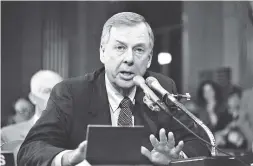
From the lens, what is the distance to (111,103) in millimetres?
2645

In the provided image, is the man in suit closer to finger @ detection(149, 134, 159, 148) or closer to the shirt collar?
the shirt collar

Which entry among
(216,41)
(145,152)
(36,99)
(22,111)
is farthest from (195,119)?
(216,41)

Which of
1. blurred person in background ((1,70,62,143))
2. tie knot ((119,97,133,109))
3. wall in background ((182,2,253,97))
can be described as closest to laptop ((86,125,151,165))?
tie knot ((119,97,133,109))

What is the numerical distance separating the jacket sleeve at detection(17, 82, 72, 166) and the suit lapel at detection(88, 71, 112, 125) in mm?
101

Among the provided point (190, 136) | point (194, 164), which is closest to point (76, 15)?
point (190, 136)

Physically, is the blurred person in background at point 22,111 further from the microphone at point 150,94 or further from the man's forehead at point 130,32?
the microphone at point 150,94

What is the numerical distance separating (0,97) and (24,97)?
416 millimetres

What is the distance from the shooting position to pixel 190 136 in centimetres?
266

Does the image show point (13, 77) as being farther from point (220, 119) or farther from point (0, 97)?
point (220, 119)

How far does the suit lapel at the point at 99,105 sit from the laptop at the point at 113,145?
644 mm

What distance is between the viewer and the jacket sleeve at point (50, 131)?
7.76ft

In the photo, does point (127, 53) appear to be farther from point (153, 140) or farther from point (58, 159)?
point (58, 159)

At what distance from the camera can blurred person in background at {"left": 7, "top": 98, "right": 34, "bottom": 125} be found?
615cm

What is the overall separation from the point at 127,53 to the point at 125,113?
286 mm
